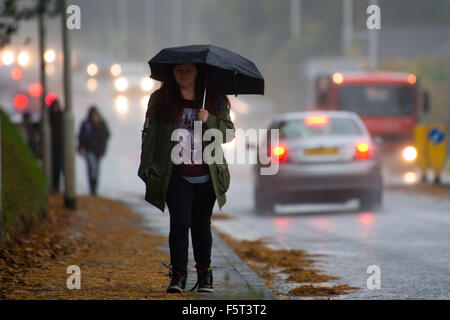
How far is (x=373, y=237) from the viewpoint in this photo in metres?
14.1

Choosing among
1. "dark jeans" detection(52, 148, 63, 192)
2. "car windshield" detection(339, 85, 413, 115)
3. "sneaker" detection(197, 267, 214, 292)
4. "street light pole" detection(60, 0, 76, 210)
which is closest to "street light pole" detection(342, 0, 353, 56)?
"car windshield" detection(339, 85, 413, 115)

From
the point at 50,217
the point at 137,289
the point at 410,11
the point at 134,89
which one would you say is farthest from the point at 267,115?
the point at 137,289

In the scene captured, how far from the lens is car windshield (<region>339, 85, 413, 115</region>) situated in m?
29.1

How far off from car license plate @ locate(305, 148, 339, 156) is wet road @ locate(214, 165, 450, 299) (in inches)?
37.1

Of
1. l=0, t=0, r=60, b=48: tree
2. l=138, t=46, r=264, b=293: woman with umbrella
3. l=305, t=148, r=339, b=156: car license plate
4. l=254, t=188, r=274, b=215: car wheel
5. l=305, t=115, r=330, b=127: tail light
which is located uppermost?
l=0, t=0, r=60, b=48: tree

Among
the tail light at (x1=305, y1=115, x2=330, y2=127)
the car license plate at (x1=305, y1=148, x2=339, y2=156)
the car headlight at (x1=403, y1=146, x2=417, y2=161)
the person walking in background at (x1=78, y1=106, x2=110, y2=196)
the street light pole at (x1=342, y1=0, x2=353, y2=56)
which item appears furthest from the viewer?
the street light pole at (x1=342, y1=0, x2=353, y2=56)

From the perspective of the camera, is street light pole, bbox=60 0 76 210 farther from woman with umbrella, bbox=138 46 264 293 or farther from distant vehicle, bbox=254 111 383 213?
woman with umbrella, bbox=138 46 264 293

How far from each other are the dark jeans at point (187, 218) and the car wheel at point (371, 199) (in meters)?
10.1

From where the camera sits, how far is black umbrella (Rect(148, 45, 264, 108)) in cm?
812

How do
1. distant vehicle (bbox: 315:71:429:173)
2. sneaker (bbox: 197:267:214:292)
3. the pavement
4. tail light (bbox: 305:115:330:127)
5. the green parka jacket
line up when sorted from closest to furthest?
the pavement
the green parka jacket
sneaker (bbox: 197:267:214:292)
tail light (bbox: 305:115:330:127)
distant vehicle (bbox: 315:71:429:173)

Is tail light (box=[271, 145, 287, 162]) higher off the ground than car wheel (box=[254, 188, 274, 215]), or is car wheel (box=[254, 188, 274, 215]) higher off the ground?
tail light (box=[271, 145, 287, 162])

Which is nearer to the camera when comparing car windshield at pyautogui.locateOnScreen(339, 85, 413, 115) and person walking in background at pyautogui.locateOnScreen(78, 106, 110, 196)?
person walking in background at pyautogui.locateOnScreen(78, 106, 110, 196)

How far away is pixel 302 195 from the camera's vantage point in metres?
17.9
